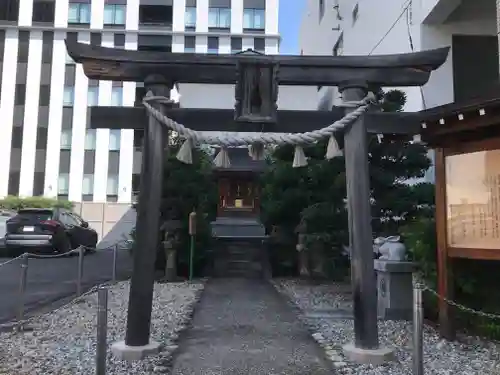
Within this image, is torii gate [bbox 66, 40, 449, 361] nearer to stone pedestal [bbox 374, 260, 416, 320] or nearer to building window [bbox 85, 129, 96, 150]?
stone pedestal [bbox 374, 260, 416, 320]

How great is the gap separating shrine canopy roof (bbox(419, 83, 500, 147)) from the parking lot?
6618mm

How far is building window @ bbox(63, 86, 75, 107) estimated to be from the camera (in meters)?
35.6

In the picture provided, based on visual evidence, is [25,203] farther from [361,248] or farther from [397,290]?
[361,248]

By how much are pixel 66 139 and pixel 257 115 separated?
31939 millimetres

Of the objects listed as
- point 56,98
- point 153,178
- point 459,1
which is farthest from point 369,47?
point 56,98

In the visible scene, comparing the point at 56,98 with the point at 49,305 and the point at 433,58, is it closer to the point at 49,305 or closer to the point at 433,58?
the point at 49,305

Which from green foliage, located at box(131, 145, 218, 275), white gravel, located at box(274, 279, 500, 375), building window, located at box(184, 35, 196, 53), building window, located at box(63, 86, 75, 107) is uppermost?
building window, located at box(184, 35, 196, 53)

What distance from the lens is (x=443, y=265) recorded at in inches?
253

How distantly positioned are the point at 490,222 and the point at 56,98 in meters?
34.7

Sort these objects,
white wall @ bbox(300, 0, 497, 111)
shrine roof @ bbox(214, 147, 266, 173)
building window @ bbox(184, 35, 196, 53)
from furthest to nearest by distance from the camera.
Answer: building window @ bbox(184, 35, 196, 53) → shrine roof @ bbox(214, 147, 266, 173) → white wall @ bbox(300, 0, 497, 111)

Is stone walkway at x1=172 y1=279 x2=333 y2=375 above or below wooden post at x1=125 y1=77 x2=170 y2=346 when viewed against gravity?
below

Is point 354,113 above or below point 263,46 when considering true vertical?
below

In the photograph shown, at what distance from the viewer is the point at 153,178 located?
577 cm

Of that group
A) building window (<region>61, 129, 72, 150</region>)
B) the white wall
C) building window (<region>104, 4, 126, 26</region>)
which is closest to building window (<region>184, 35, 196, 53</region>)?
building window (<region>104, 4, 126, 26</region>)
